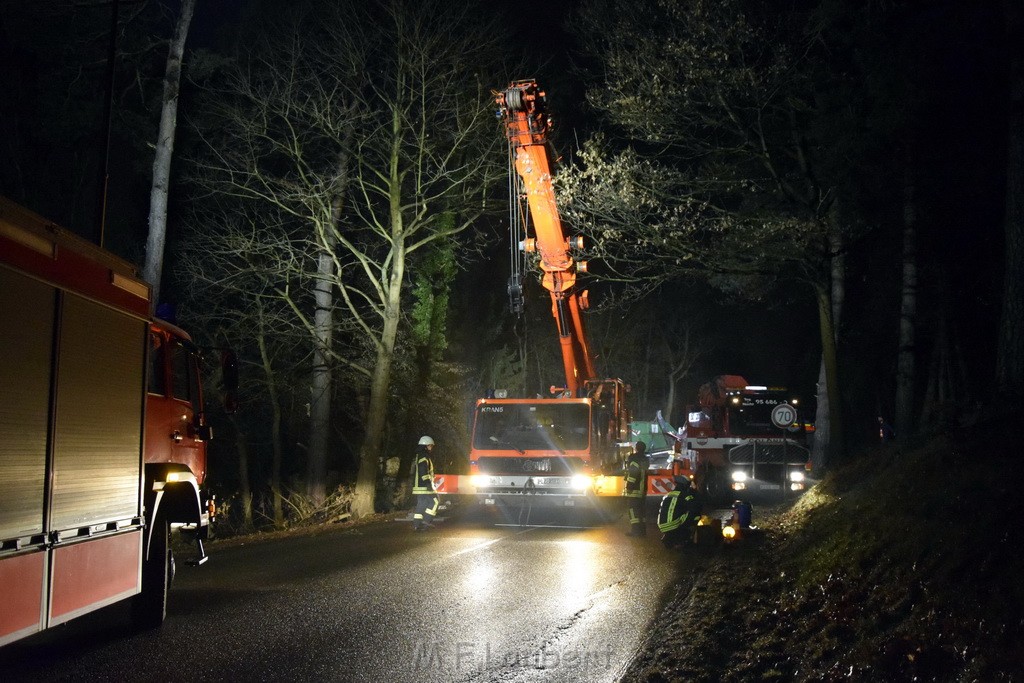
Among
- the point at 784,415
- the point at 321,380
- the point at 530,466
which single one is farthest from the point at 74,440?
the point at 321,380

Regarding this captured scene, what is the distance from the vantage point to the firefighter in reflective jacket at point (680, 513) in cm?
1278

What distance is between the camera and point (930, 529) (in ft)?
23.7

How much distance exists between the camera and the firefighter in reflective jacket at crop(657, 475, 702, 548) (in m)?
12.8

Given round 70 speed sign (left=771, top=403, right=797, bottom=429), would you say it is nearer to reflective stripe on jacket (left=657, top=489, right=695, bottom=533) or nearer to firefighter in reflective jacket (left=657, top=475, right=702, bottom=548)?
firefighter in reflective jacket (left=657, top=475, right=702, bottom=548)

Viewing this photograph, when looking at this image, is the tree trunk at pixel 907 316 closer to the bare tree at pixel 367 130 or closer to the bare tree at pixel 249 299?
the bare tree at pixel 367 130

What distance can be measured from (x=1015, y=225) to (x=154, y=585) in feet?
32.3

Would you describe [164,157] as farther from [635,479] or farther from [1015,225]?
[1015,225]

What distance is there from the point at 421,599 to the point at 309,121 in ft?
42.3

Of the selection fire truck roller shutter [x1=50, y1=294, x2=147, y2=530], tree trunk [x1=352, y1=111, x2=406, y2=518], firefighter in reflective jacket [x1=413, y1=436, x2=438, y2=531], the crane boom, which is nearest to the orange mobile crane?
the crane boom

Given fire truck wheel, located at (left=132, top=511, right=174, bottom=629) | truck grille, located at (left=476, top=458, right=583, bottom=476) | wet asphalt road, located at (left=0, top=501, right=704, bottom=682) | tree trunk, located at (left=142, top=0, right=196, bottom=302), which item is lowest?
wet asphalt road, located at (left=0, top=501, right=704, bottom=682)

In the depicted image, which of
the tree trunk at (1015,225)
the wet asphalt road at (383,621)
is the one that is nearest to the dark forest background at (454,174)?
the tree trunk at (1015,225)

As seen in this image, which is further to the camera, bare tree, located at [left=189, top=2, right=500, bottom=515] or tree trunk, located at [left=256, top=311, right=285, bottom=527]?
tree trunk, located at [left=256, top=311, right=285, bottom=527]

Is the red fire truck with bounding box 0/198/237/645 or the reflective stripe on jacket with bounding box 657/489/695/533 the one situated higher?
the red fire truck with bounding box 0/198/237/645

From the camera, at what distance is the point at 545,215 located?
51.3 feet
